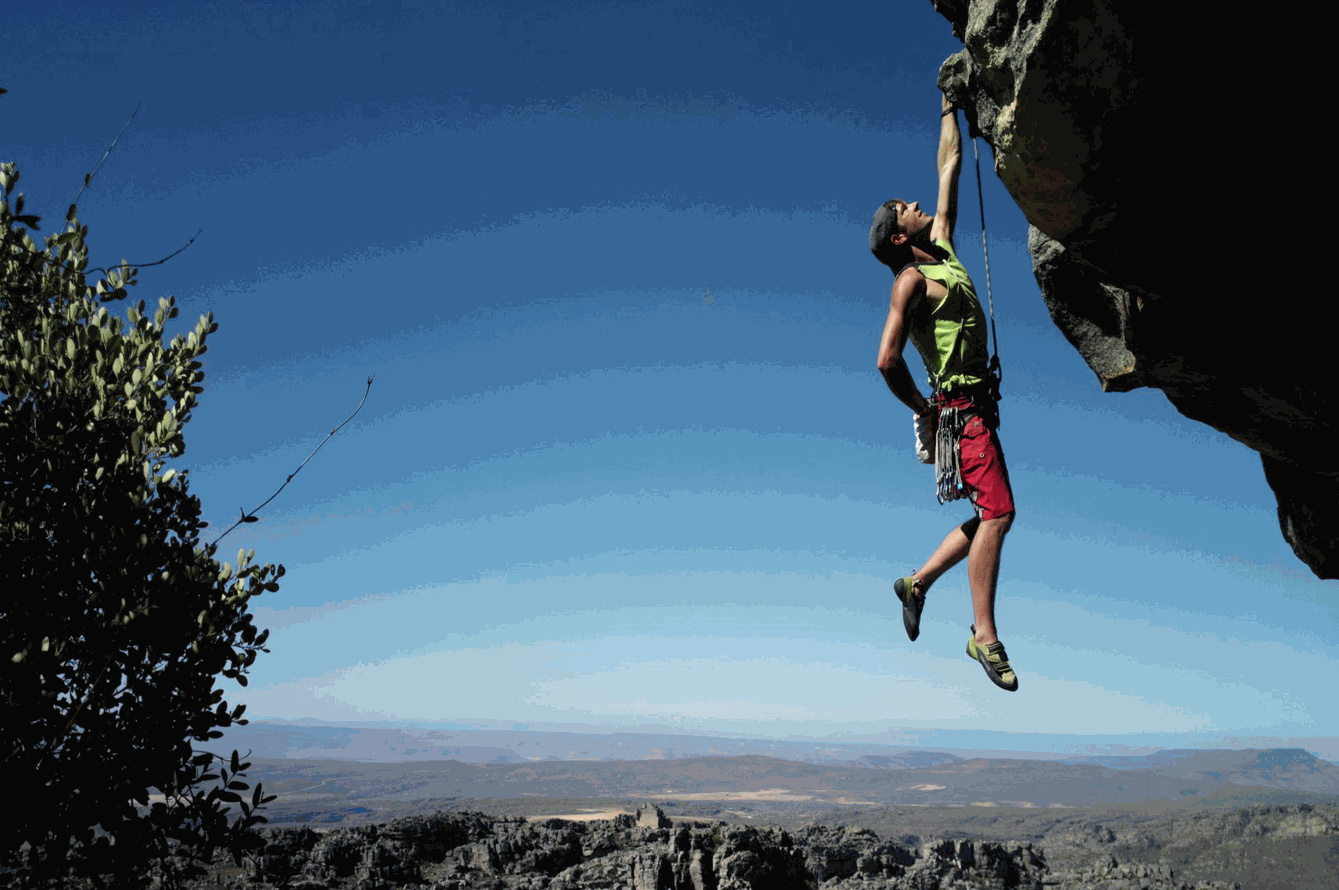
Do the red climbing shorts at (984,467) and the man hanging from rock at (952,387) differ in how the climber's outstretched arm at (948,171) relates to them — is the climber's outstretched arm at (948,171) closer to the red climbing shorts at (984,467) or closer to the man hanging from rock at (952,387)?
the man hanging from rock at (952,387)

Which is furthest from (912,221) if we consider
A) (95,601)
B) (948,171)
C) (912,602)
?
(95,601)

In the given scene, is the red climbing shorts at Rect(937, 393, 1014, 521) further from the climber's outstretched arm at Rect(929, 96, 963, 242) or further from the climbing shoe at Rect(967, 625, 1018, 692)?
the climber's outstretched arm at Rect(929, 96, 963, 242)

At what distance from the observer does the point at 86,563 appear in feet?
19.7

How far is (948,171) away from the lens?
608 centimetres

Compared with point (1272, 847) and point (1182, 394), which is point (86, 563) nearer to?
point (1182, 394)

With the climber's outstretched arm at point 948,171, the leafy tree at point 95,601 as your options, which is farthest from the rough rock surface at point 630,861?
the climber's outstretched arm at point 948,171

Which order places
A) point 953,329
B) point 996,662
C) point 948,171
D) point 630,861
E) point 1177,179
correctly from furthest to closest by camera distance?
point 630,861, point 948,171, point 953,329, point 996,662, point 1177,179

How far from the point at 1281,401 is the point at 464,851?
38.0 m

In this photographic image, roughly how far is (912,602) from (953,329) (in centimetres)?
202

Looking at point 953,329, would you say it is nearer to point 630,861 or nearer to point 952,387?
point 952,387

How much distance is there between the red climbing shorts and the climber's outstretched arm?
1.34m

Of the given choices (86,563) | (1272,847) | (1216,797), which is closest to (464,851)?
(86,563)

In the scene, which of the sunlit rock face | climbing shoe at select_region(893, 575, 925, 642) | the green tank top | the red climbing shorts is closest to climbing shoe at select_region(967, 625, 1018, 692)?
climbing shoe at select_region(893, 575, 925, 642)

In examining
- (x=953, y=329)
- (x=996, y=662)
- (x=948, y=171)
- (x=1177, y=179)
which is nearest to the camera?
(x=1177, y=179)
